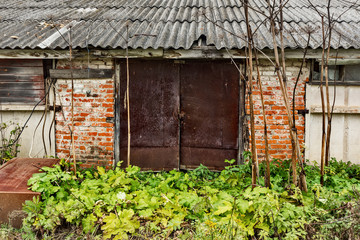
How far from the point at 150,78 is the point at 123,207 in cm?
252

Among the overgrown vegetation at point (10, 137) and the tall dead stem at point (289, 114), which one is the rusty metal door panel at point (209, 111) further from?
the overgrown vegetation at point (10, 137)

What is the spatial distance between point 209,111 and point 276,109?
123 cm

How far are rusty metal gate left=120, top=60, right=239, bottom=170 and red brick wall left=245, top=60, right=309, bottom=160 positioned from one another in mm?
436

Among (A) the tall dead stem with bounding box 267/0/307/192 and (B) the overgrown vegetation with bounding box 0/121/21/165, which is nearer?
(A) the tall dead stem with bounding box 267/0/307/192

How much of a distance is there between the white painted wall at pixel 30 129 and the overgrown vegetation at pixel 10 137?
9 centimetres

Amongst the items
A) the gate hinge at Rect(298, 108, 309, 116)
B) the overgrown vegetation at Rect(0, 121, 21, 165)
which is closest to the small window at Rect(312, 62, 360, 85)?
the gate hinge at Rect(298, 108, 309, 116)

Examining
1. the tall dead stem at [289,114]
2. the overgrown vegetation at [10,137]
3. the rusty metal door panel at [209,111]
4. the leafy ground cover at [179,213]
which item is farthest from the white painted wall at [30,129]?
the tall dead stem at [289,114]

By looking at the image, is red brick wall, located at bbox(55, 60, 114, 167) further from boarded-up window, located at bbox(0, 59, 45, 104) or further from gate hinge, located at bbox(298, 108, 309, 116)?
gate hinge, located at bbox(298, 108, 309, 116)

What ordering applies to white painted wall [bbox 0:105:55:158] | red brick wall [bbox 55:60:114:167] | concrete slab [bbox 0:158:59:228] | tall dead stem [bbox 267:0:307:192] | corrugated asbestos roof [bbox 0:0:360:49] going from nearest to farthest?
tall dead stem [bbox 267:0:307:192], concrete slab [bbox 0:158:59:228], corrugated asbestos roof [bbox 0:0:360:49], red brick wall [bbox 55:60:114:167], white painted wall [bbox 0:105:55:158]

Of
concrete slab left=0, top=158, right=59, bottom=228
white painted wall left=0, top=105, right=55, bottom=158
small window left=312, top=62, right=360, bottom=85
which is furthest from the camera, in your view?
white painted wall left=0, top=105, right=55, bottom=158

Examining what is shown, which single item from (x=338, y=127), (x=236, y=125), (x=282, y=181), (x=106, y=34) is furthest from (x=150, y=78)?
(x=338, y=127)

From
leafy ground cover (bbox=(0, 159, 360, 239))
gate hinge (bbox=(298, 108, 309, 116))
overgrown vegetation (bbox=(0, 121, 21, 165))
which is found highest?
gate hinge (bbox=(298, 108, 309, 116))

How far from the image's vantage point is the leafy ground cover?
2654 millimetres

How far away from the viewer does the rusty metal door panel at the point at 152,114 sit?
4.73 m
